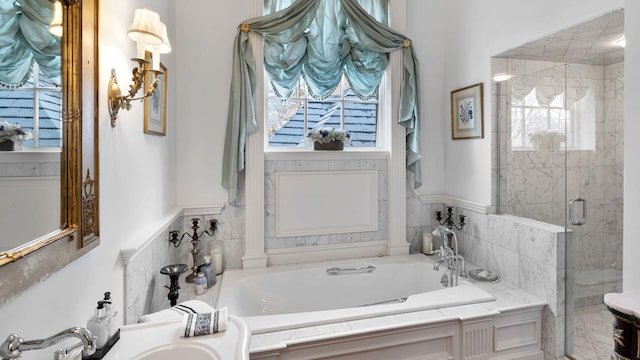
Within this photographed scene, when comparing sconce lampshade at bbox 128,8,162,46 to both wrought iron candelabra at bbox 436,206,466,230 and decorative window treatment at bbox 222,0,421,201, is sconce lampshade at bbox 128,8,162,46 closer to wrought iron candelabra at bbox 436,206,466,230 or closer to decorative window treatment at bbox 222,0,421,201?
decorative window treatment at bbox 222,0,421,201

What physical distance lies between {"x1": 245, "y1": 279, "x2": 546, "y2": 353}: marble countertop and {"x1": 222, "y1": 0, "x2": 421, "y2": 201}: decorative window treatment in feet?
3.91

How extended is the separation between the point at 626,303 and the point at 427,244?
1.83m

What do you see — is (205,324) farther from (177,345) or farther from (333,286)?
(333,286)

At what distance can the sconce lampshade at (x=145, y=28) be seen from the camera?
1.26 metres

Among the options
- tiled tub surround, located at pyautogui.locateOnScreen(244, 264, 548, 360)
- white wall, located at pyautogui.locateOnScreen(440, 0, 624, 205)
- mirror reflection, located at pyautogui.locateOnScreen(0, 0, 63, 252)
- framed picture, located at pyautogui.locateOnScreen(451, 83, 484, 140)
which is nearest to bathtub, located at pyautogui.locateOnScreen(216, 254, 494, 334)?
tiled tub surround, located at pyautogui.locateOnScreen(244, 264, 548, 360)

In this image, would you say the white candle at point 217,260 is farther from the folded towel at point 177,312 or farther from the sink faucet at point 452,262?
the sink faucet at point 452,262

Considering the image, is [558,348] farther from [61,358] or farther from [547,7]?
[61,358]

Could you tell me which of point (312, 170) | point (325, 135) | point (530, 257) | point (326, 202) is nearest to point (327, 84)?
point (325, 135)

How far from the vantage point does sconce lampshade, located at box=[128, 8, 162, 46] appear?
4.13ft

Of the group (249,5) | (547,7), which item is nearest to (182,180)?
(249,5)

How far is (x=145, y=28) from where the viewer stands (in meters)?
1.27

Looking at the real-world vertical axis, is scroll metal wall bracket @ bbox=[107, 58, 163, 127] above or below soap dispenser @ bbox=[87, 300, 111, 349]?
above

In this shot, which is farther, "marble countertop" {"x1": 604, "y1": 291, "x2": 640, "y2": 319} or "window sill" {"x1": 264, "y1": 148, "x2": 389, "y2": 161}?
"window sill" {"x1": 264, "y1": 148, "x2": 389, "y2": 161}

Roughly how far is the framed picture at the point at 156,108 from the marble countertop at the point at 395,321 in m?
1.31
